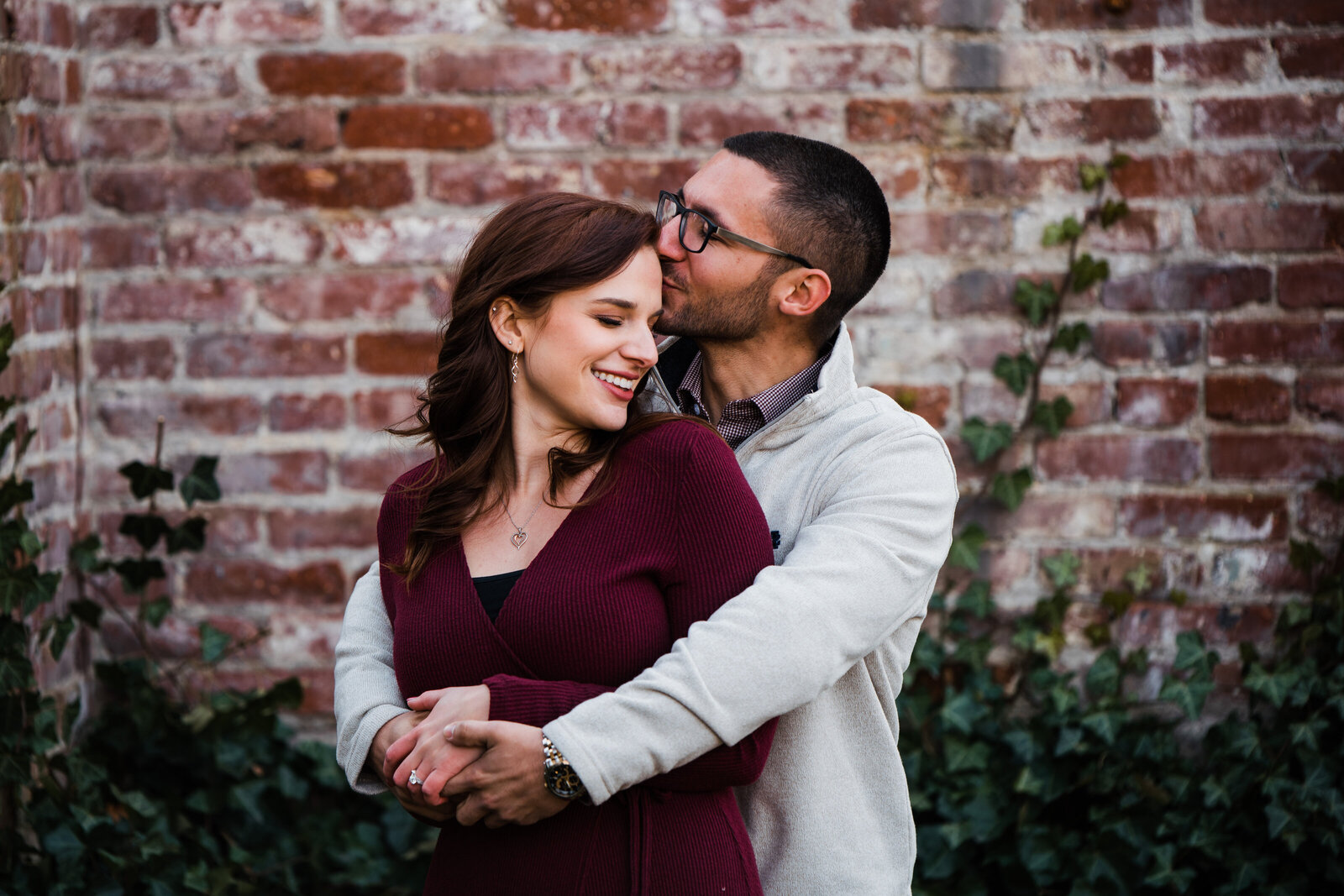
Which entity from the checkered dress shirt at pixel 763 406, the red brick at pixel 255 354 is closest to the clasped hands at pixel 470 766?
the checkered dress shirt at pixel 763 406

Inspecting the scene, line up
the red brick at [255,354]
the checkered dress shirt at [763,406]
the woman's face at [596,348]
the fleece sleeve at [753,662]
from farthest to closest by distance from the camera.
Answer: the red brick at [255,354] → the checkered dress shirt at [763,406] → the woman's face at [596,348] → the fleece sleeve at [753,662]

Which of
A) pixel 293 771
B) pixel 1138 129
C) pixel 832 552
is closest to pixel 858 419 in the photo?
pixel 832 552

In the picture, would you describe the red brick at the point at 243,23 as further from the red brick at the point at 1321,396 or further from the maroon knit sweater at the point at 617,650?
the red brick at the point at 1321,396

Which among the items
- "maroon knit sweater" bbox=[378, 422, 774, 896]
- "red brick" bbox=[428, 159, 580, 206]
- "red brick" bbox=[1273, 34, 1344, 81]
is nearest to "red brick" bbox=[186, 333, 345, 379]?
"red brick" bbox=[428, 159, 580, 206]

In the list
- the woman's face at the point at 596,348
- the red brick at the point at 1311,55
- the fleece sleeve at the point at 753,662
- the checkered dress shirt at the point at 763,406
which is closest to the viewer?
the fleece sleeve at the point at 753,662

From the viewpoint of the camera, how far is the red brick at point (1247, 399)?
254 cm

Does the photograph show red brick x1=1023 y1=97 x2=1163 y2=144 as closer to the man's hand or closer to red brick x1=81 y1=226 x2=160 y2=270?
the man's hand

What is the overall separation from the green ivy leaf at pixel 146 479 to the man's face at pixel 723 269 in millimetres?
1279

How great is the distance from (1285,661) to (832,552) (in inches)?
61.2

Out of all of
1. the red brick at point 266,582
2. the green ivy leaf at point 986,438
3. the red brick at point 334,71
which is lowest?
the red brick at point 266,582

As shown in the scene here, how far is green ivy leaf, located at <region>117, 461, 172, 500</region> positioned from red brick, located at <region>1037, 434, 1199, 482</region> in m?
1.95

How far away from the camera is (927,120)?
253 cm

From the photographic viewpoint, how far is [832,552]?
4.97 feet

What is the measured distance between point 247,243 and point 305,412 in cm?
40
